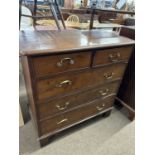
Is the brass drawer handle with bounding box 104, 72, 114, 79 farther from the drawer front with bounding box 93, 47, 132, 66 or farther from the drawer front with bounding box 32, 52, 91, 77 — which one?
the drawer front with bounding box 32, 52, 91, 77

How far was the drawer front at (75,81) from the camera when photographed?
1039mm

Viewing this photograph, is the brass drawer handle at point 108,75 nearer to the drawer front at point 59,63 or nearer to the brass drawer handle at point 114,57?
the brass drawer handle at point 114,57

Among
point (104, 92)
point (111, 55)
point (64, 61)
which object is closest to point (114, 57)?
point (111, 55)

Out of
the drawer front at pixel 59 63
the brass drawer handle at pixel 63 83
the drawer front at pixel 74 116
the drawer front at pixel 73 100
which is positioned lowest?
the drawer front at pixel 74 116

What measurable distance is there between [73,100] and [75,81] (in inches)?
7.9

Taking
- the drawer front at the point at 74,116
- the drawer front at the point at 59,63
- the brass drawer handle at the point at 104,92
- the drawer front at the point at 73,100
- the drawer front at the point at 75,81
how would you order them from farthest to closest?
the brass drawer handle at the point at 104,92
the drawer front at the point at 74,116
the drawer front at the point at 73,100
the drawer front at the point at 75,81
the drawer front at the point at 59,63

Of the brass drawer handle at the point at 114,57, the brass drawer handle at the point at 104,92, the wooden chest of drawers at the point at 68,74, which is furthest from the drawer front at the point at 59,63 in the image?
the brass drawer handle at the point at 104,92

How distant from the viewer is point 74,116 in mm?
1408

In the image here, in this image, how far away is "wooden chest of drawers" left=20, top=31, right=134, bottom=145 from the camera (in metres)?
0.94

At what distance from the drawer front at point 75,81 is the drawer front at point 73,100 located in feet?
0.23

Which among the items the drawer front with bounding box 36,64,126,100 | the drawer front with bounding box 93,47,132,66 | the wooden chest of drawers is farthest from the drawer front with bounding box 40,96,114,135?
the drawer front with bounding box 93,47,132,66

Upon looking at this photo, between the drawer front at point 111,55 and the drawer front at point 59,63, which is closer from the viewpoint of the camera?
the drawer front at point 59,63
